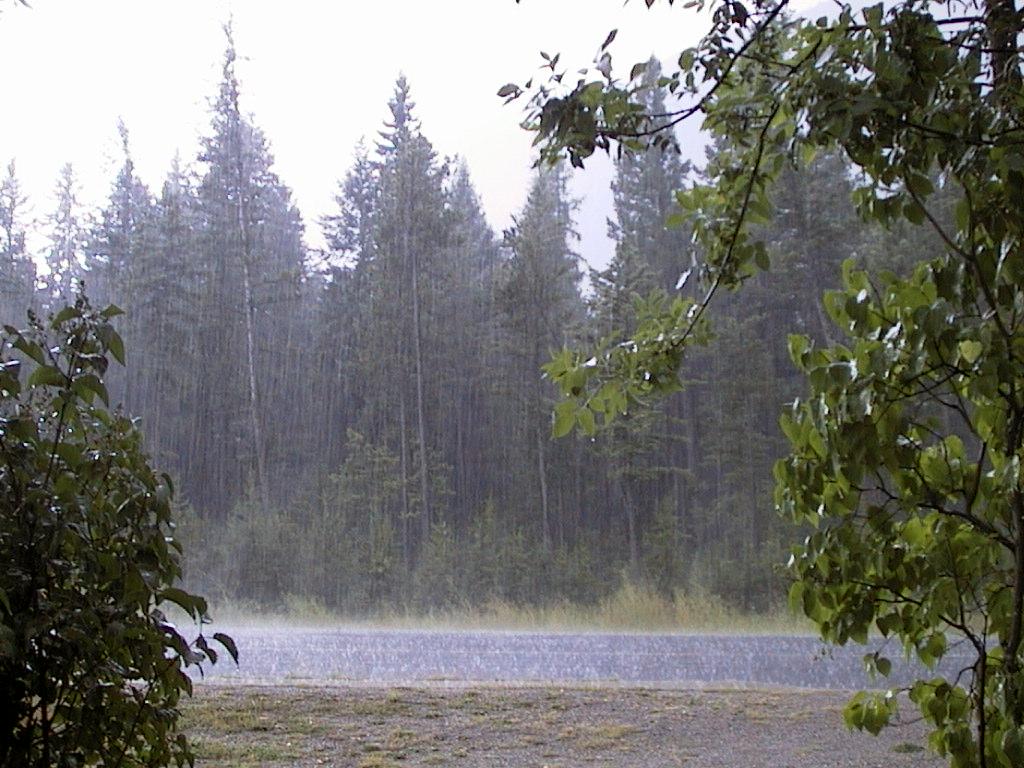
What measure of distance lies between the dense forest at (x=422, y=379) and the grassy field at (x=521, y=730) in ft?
5.63

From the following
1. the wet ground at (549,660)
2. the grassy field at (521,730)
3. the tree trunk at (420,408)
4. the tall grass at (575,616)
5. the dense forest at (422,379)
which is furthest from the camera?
the tree trunk at (420,408)

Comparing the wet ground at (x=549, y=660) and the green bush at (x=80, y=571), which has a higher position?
the green bush at (x=80, y=571)

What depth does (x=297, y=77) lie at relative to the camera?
407 centimetres

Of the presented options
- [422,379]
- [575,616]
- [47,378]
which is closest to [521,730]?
[47,378]

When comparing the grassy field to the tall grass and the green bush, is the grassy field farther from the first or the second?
the tall grass

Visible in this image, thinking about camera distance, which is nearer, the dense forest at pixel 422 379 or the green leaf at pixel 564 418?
the green leaf at pixel 564 418

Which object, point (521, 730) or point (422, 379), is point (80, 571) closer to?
point (521, 730)

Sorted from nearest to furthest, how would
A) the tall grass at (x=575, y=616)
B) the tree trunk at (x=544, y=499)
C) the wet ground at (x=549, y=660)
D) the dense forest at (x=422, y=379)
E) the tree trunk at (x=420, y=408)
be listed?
the wet ground at (x=549, y=660)
the tall grass at (x=575, y=616)
the dense forest at (x=422, y=379)
the tree trunk at (x=420, y=408)
the tree trunk at (x=544, y=499)

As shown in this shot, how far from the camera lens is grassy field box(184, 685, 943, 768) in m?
1.95

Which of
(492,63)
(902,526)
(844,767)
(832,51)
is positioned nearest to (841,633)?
(902,526)

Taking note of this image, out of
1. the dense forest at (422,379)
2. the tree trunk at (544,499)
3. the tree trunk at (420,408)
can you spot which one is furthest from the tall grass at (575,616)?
the tree trunk at (420,408)

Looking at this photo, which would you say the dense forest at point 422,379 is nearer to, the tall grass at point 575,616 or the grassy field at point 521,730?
the tall grass at point 575,616

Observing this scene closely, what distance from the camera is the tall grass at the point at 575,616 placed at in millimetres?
4129

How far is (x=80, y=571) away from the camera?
3.50ft
